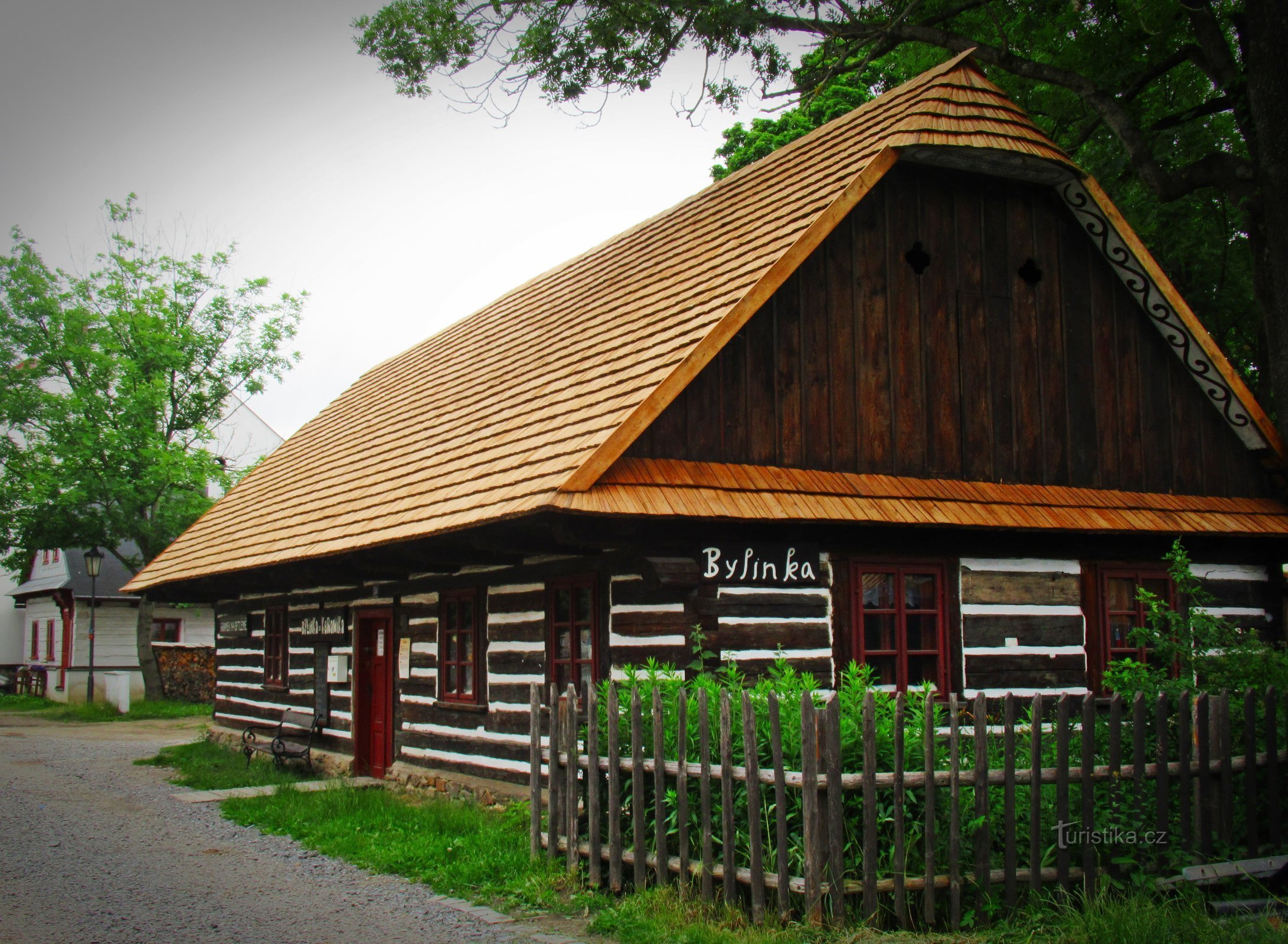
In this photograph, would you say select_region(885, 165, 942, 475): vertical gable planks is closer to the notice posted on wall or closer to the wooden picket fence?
the wooden picket fence

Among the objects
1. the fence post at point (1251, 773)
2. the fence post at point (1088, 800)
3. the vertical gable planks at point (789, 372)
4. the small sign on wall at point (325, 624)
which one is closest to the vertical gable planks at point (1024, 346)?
the vertical gable planks at point (789, 372)

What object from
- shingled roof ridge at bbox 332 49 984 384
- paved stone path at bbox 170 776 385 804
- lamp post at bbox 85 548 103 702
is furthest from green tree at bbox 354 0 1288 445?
lamp post at bbox 85 548 103 702

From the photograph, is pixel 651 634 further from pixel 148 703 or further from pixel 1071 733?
pixel 148 703

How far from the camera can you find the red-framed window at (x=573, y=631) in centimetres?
964

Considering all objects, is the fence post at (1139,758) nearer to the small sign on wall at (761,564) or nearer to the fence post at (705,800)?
the fence post at (705,800)

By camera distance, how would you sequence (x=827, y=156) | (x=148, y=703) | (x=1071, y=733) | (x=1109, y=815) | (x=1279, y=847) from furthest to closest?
(x=148, y=703) → (x=827, y=156) → (x=1071, y=733) → (x=1279, y=847) → (x=1109, y=815)

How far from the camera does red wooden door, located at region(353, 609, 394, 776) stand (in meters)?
13.5

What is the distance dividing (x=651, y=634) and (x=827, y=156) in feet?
17.4

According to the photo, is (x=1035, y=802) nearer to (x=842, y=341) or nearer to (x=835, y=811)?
(x=835, y=811)

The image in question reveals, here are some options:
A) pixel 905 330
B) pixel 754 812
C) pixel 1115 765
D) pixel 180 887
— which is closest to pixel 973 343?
pixel 905 330

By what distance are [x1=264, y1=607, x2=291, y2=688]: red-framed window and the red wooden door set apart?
9.05 feet

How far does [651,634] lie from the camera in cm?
916

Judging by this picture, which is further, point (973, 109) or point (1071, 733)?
point (973, 109)

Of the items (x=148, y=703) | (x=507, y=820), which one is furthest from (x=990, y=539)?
(x=148, y=703)
